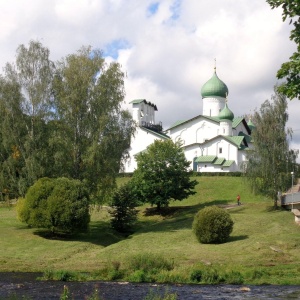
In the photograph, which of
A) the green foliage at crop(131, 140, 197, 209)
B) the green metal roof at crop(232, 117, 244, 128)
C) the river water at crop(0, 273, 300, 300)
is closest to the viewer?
the river water at crop(0, 273, 300, 300)

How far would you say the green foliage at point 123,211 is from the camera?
50.9m

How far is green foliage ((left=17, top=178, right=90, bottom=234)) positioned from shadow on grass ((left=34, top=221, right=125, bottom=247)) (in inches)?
46.7

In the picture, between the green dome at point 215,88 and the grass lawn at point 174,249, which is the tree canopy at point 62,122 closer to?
the grass lawn at point 174,249

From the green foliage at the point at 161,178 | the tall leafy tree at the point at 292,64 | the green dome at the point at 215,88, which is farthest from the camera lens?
the green dome at the point at 215,88

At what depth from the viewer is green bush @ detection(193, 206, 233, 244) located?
4166 cm

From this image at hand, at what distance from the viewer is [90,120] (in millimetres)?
49062

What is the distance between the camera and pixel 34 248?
40156 millimetres

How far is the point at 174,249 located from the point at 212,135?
5539cm

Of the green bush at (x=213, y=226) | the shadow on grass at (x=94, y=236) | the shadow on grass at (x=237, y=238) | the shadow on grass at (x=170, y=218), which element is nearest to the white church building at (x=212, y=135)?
the shadow on grass at (x=170, y=218)

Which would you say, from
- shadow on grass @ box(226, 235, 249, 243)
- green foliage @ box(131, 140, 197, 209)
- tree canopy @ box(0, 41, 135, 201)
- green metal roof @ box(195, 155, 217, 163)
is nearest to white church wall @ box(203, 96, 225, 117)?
green metal roof @ box(195, 155, 217, 163)

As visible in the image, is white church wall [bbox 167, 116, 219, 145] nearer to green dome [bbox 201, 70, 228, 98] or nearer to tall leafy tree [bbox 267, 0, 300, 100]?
green dome [bbox 201, 70, 228, 98]

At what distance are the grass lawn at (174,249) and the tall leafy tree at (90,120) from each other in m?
5.85

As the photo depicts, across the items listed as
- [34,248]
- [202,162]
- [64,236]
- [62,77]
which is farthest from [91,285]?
[202,162]

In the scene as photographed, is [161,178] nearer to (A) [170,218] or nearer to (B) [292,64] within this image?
(A) [170,218]
